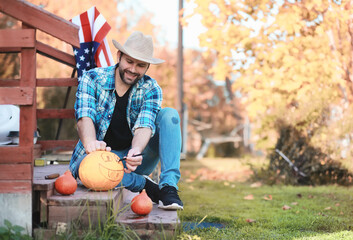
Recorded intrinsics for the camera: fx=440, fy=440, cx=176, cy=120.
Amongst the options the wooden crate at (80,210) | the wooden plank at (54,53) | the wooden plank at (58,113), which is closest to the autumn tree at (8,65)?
the wooden plank at (58,113)

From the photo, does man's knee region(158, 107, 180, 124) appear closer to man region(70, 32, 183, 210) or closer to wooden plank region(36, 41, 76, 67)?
man region(70, 32, 183, 210)

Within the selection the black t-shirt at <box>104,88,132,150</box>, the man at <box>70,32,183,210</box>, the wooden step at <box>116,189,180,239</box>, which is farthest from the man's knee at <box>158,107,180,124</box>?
the wooden step at <box>116,189,180,239</box>

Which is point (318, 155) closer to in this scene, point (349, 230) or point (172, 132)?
point (349, 230)

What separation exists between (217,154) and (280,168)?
11032 millimetres

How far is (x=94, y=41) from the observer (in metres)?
4.24

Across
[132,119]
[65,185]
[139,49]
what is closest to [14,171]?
[65,185]

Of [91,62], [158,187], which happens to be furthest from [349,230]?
[91,62]

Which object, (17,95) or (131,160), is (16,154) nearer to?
(17,95)

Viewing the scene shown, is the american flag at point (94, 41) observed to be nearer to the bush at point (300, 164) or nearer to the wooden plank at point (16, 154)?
the wooden plank at point (16, 154)

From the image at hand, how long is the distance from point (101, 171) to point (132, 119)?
2.36ft

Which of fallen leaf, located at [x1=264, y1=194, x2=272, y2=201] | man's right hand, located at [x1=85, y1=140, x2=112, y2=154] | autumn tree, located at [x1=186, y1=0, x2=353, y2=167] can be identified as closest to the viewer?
man's right hand, located at [x1=85, y1=140, x2=112, y2=154]

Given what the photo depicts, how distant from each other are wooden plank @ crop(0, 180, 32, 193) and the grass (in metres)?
1.19

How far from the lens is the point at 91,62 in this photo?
422 cm

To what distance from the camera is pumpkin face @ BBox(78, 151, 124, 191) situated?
9.09ft
